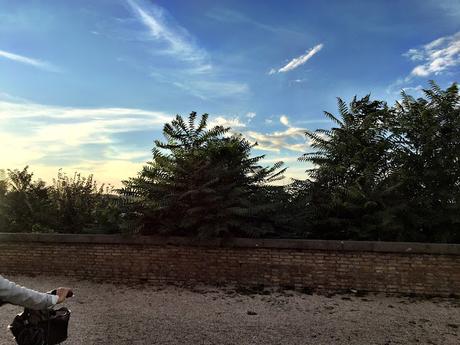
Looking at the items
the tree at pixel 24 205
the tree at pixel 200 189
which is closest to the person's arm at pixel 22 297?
the tree at pixel 200 189

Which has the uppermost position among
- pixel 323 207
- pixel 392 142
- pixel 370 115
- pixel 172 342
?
pixel 370 115

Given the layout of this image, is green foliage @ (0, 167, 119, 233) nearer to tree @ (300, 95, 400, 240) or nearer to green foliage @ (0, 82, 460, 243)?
green foliage @ (0, 82, 460, 243)

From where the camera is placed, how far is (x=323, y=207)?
34.4ft

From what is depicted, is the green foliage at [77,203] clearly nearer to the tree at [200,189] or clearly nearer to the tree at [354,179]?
the tree at [200,189]

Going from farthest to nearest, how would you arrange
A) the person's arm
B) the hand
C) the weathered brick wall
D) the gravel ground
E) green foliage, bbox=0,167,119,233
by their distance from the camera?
1. green foliage, bbox=0,167,119,233
2. the weathered brick wall
3. the gravel ground
4. the hand
5. the person's arm

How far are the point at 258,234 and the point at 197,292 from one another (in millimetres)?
1850

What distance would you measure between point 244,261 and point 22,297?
22.3 feet

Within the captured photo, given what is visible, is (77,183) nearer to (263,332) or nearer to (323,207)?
(323,207)

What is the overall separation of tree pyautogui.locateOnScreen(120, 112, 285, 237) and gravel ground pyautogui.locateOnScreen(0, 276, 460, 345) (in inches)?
59.7

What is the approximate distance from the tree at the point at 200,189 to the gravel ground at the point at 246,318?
1.52m

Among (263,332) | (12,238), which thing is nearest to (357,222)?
(263,332)

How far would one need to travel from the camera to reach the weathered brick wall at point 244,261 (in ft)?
28.2

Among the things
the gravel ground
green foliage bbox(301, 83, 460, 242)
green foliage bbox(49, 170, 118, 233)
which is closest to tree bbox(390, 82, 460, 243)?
green foliage bbox(301, 83, 460, 242)

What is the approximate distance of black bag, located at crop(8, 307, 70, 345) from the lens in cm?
298
